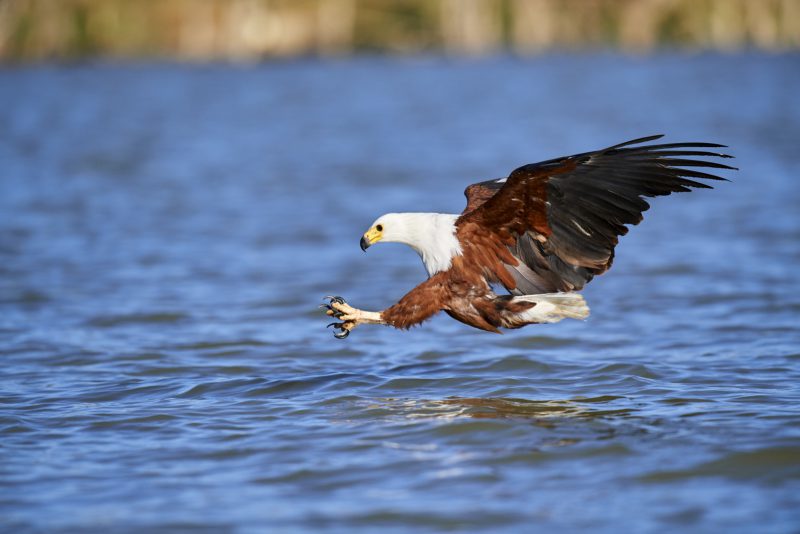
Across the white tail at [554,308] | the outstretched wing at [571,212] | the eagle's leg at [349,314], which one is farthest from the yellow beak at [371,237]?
the white tail at [554,308]

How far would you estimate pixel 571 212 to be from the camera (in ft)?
20.4

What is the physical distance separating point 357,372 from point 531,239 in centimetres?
159

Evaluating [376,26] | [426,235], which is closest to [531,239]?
[426,235]

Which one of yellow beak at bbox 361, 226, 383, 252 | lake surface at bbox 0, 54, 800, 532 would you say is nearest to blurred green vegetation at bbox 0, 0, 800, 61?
lake surface at bbox 0, 54, 800, 532

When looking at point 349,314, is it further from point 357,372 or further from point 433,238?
point 357,372

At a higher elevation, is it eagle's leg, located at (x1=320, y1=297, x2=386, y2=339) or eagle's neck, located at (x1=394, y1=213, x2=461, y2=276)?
eagle's neck, located at (x1=394, y1=213, x2=461, y2=276)

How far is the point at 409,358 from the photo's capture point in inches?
307

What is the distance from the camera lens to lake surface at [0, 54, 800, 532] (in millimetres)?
4855

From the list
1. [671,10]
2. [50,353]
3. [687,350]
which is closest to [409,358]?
[687,350]

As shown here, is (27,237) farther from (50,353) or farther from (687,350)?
(687,350)

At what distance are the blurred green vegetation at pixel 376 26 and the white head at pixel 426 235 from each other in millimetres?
71594

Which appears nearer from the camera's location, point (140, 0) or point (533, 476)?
point (533, 476)

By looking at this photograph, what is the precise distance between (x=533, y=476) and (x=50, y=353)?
161 inches

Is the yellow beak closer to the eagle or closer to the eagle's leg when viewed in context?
the eagle
